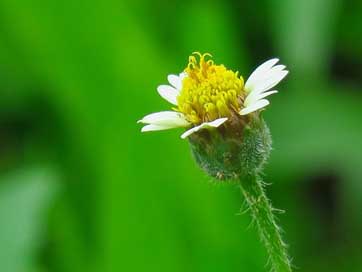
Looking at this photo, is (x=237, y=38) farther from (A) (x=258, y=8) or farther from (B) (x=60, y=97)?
(B) (x=60, y=97)

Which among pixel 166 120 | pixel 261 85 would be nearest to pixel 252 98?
pixel 261 85

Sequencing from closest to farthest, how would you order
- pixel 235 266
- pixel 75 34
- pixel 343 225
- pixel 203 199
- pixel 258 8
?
pixel 235 266 → pixel 203 199 → pixel 75 34 → pixel 343 225 → pixel 258 8

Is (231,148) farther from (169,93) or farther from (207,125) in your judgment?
(169,93)

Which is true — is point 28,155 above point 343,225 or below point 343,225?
above

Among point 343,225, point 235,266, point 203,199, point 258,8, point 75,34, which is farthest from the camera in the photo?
point 258,8

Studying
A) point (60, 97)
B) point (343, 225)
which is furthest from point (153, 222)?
point (343, 225)

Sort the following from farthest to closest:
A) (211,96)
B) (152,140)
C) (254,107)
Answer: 1. (152,140)
2. (211,96)
3. (254,107)
